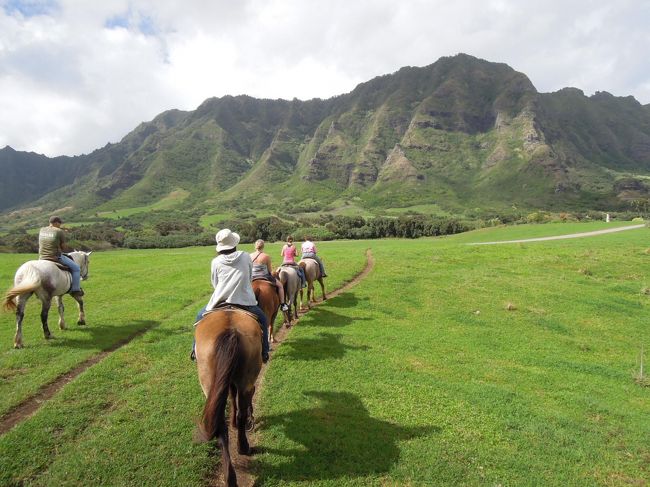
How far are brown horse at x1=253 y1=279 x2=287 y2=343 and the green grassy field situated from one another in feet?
5.04

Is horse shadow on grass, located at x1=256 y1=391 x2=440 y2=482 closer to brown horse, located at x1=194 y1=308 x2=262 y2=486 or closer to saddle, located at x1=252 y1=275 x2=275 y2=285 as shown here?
brown horse, located at x1=194 y1=308 x2=262 y2=486

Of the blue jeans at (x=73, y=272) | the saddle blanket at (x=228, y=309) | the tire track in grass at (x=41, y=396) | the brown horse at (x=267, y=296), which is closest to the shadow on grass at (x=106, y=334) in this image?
the tire track in grass at (x=41, y=396)

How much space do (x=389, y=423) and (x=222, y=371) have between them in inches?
179

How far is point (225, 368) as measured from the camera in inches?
254

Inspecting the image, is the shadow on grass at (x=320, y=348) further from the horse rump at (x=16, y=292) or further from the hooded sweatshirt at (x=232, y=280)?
the horse rump at (x=16, y=292)

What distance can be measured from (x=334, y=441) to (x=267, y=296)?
5.42 metres

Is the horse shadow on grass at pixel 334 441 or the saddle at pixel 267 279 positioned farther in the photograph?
the saddle at pixel 267 279

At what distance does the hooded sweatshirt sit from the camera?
336 inches

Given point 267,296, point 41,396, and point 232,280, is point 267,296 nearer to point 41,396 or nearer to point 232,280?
point 232,280

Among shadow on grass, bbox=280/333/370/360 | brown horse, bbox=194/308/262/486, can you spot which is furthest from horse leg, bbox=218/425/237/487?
shadow on grass, bbox=280/333/370/360

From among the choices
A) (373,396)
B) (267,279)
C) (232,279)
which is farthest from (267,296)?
(373,396)

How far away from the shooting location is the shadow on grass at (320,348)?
1238 cm

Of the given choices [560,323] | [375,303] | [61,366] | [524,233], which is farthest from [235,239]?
[524,233]

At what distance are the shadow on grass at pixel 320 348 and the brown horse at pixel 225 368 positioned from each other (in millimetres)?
4984
